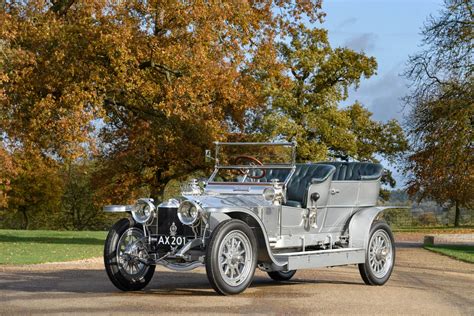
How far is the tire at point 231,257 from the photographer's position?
33.7 feet

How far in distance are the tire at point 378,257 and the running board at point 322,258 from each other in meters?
0.19

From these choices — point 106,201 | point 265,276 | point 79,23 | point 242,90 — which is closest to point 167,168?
point 106,201

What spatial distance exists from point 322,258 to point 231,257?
1843 mm

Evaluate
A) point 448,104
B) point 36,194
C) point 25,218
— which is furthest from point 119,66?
point 25,218

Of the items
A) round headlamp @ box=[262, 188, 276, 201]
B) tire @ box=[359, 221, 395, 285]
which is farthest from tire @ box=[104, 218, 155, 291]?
tire @ box=[359, 221, 395, 285]

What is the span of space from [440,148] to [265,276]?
12.3m

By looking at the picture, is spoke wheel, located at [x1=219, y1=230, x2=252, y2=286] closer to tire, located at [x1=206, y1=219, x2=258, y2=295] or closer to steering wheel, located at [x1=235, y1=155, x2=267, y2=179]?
tire, located at [x1=206, y1=219, x2=258, y2=295]

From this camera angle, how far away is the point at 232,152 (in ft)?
92.7

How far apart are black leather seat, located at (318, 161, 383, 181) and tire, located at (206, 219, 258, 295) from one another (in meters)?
3.10

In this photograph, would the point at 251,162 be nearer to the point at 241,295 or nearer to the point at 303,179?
the point at 303,179

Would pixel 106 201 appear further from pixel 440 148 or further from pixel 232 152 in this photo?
pixel 440 148

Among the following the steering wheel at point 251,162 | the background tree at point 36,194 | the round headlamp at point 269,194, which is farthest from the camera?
the background tree at point 36,194

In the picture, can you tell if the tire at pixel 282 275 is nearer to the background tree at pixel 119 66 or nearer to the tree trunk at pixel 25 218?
the background tree at pixel 119 66

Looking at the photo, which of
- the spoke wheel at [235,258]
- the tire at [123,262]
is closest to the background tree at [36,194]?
the tire at [123,262]
